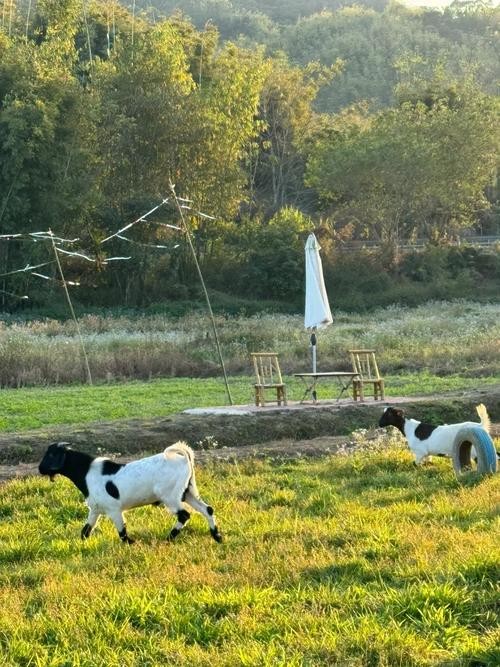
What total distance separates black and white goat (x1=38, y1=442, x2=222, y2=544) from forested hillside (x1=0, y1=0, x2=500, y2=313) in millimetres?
36603

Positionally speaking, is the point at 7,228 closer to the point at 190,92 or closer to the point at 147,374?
the point at 190,92

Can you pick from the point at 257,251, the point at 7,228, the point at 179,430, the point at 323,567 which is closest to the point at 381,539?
the point at 323,567

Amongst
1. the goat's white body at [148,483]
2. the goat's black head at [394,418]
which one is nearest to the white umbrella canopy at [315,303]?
the goat's black head at [394,418]

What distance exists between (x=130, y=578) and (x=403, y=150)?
174ft

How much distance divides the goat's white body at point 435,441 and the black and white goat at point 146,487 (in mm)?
4095

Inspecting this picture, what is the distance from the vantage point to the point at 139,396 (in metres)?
23.0

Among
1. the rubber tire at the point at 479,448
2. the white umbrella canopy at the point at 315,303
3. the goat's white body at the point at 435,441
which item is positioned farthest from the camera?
the white umbrella canopy at the point at 315,303

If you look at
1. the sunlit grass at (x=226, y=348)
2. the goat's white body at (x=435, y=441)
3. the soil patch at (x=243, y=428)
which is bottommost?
the sunlit grass at (x=226, y=348)

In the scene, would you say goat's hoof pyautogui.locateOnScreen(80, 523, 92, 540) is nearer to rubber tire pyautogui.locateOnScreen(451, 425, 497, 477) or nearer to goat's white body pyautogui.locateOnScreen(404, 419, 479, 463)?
rubber tire pyautogui.locateOnScreen(451, 425, 497, 477)

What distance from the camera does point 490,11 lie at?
15675cm

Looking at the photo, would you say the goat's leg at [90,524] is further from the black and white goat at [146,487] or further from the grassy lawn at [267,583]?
the grassy lawn at [267,583]

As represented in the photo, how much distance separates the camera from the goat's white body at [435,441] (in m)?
12.2

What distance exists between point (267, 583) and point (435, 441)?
17.9ft

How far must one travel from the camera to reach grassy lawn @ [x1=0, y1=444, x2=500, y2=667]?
19.9ft
